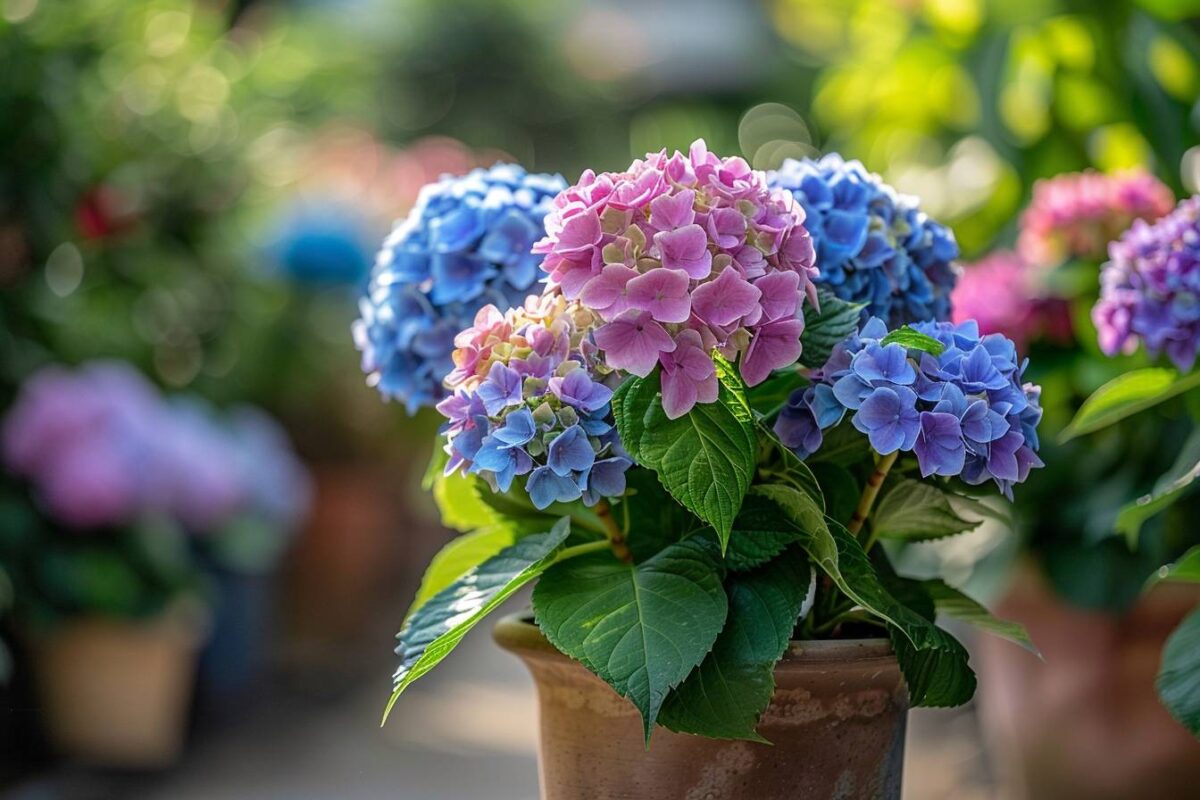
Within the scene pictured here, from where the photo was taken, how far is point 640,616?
2.52 feet

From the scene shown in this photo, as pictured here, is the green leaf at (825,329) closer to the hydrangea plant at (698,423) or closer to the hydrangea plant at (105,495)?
the hydrangea plant at (698,423)

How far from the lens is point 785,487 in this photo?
0.78 m

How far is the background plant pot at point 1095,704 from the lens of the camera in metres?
1.62

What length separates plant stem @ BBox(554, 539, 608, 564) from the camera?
2.78ft

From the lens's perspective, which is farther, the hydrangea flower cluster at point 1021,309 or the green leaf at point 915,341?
the hydrangea flower cluster at point 1021,309

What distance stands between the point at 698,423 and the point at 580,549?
0.46 ft

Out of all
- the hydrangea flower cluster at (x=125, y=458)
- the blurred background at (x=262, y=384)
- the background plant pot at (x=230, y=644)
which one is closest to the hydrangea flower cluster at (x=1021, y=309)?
the blurred background at (x=262, y=384)

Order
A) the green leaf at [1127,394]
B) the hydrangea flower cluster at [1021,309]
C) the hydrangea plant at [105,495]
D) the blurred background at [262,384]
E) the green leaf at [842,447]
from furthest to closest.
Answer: the hydrangea plant at [105,495]
the blurred background at [262,384]
the hydrangea flower cluster at [1021,309]
the green leaf at [1127,394]
the green leaf at [842,447]

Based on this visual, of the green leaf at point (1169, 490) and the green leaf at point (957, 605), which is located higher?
the green leaf at point (1169, 490)

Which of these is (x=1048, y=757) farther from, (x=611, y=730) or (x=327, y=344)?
(x=327, y=344)

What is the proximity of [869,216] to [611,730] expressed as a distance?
400mm

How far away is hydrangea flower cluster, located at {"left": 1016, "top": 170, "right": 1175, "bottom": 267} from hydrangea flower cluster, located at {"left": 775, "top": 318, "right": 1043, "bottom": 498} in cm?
90

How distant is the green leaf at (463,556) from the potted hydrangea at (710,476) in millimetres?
100

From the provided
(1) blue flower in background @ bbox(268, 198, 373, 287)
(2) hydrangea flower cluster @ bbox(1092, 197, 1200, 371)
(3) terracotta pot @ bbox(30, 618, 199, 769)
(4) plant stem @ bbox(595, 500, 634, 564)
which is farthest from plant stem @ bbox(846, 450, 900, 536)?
(1) blue flower in background @ bbox(268, 198, 373, 287)
